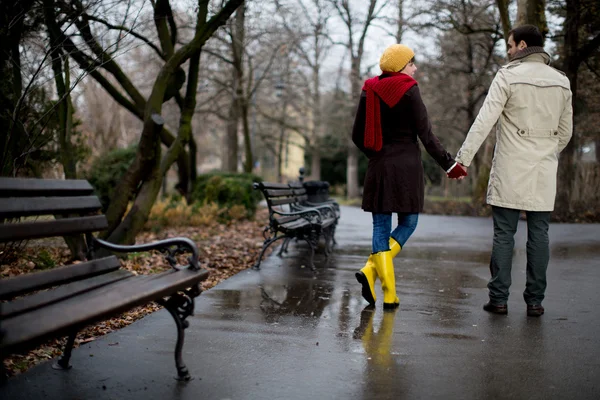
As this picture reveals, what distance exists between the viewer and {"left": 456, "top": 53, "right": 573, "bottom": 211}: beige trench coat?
16.2 ft

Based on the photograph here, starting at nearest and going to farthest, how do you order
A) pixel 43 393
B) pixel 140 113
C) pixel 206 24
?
1. pixel 43 393
2. pixel 206 24
3. pixel 140 113

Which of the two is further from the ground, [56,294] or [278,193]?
[278,193]

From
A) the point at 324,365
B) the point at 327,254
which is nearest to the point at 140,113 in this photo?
the point at 327,254

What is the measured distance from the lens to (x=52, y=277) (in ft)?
10.6

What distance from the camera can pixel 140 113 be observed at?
9.95 metres

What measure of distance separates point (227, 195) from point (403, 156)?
9290mm

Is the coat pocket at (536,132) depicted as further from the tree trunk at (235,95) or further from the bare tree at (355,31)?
the bare tree at (355,31)

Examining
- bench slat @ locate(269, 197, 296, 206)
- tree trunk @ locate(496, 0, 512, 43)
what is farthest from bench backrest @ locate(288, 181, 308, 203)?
tree trunk @ locate(496, 0, 512, 43)

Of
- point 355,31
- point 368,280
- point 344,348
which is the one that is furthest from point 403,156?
point 355,31

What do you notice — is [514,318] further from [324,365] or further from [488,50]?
[488,50]

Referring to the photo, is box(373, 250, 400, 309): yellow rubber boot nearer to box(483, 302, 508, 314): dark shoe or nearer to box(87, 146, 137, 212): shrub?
box(483, 302, 508, 314): dark shoe

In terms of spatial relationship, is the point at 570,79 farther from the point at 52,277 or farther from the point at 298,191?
the point at 52,277

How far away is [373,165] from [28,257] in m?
3.77

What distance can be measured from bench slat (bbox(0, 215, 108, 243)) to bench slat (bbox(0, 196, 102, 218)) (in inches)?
2.8
